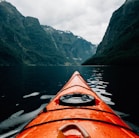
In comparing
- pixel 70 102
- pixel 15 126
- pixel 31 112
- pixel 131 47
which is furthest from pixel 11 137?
pixel 131 47

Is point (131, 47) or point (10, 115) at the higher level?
point (131, 47)

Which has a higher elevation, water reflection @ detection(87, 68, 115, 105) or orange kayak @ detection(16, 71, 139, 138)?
water reflection @ detection(87, 68, 115, 105)

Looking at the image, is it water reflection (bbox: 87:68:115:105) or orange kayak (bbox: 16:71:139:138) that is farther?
water reflection (bbox: 87:68:115:105)

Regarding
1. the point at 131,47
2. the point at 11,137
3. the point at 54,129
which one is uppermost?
the point at 131,47

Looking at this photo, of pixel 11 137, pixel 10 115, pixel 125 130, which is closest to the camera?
pixel 125 130

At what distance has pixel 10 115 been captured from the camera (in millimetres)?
12289

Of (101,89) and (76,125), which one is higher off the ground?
(101,89)

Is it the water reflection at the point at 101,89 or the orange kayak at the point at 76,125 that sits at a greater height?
the water reflection at the point at 101,89

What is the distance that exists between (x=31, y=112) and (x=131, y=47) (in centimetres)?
17093

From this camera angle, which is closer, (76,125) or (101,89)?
(76,125)

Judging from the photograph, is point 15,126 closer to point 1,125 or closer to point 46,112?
point 1,125

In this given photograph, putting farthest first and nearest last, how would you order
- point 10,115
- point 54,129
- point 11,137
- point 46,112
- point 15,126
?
1. point 10,115
2. point 15,126
3. point 11,137
4. point 46,112
5. point 54,129

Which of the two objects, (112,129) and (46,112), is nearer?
(112,129)

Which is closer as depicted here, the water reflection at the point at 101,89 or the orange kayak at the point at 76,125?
the orange kayak at the point at 76,125
